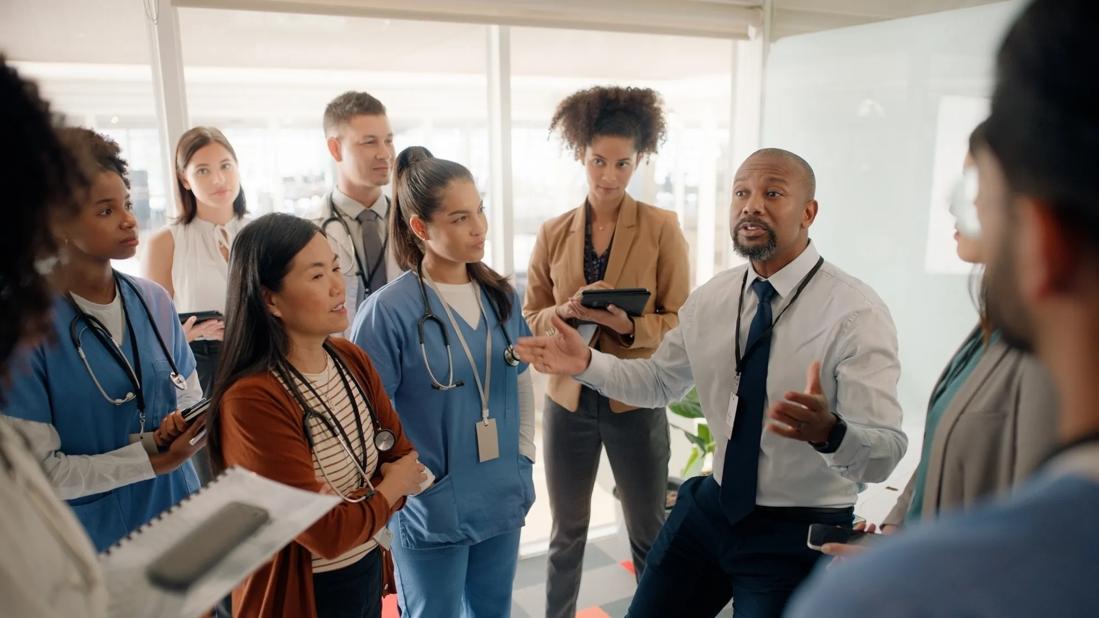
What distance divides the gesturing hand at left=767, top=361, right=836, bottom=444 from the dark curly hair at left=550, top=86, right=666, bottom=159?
1563mm

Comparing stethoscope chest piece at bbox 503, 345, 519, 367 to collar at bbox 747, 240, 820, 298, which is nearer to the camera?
collar at bbox 747, 240, 820, 298

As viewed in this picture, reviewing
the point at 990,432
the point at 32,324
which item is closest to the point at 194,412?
the point at 32,324

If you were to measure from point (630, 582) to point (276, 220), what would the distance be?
2.40 metres

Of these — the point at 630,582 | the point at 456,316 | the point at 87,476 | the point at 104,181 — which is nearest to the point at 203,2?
the point at 104,181

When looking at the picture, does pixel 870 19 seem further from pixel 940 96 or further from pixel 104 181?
pixel 104 181

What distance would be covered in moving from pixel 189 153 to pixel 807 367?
A: 2372 millimetres

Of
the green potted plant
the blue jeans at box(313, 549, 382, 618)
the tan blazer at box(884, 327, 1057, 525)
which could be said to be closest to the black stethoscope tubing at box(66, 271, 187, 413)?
the blue jeans at box(313, 549, 382, 618)

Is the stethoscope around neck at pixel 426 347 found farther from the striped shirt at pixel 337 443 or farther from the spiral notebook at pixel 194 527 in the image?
the spiral notebook at pixel 194 527

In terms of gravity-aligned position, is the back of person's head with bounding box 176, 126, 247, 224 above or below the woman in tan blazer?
above

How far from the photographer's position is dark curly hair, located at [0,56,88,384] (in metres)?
0.70

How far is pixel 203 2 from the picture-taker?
2.78 metres

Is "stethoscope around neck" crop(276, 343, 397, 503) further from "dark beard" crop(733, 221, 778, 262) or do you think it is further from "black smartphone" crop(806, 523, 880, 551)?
"dark beard" crop(733, 221, 778, 262)

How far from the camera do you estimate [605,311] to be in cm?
250

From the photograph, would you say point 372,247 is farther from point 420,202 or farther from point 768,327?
point 768,327
